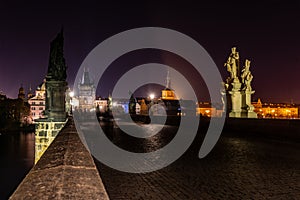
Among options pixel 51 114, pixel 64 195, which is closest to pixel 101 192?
pixel 64 195

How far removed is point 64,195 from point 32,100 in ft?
410

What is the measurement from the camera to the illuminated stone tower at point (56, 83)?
17250 millimetres

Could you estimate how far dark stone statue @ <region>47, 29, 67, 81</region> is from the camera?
17.1 m

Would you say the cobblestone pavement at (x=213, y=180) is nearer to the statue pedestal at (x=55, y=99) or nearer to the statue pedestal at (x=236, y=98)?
the statue pedestal at (x=55, y=99)

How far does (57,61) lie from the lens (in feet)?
56.9

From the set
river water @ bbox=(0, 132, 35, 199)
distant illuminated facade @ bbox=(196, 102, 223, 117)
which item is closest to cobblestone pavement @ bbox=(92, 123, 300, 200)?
river water @ bbox=(0, 132, 35, 199)

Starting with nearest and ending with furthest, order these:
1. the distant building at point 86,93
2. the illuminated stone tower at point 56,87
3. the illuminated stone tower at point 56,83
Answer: the illuminated stone tower at point 56,87, the illuminated stone tower at point 56,83, the distant building at point 86,93

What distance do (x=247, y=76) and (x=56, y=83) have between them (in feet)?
45.7

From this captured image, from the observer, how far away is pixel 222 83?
27.3 metres

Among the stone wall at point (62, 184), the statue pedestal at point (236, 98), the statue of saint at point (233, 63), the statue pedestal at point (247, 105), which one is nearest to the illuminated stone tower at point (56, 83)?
the statue pedestal at point (236, 98)

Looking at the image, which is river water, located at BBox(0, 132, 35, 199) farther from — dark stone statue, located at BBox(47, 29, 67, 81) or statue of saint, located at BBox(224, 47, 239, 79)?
statue of saint, located at BBox(224, 47, 239, 79)

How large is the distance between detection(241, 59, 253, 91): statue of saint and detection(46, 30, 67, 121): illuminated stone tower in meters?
13.4

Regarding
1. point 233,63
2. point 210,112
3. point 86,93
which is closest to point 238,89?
point 233,63

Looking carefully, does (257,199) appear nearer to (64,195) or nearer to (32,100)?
(64,195)
